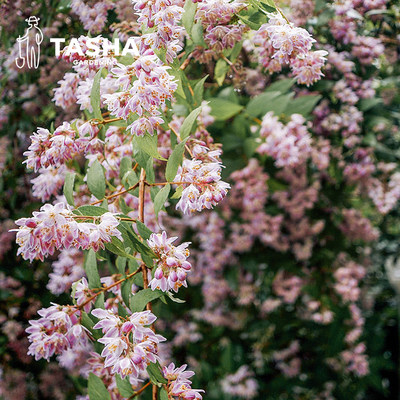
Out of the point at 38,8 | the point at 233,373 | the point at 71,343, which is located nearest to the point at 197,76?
the point at 38,8

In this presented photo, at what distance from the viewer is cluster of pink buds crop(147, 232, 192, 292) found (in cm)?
57

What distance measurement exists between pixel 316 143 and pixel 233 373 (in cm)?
92

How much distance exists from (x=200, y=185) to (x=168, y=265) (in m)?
0.12

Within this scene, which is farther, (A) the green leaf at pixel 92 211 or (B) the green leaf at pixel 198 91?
(B) the green leaf at pixel 198 91

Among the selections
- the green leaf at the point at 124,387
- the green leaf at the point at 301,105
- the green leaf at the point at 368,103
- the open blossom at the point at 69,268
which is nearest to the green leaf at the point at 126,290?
the green leaf at the point at 124,387

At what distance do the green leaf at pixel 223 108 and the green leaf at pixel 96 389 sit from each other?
0.75 metres

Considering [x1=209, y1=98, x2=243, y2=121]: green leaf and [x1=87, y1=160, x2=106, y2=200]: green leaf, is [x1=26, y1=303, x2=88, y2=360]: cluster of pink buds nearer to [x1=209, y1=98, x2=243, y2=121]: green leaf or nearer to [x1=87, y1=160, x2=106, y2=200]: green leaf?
[x1=87, y1=160, x2=106, y2=200]: green leaf

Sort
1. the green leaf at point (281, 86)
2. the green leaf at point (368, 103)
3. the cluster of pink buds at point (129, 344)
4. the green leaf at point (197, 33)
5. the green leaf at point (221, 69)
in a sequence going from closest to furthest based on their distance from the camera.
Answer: the cluster of pink buds at point (129, 344)
the green leaf at point (197, 33)
the green leaf at point (221, 69)
the green leaf at point (281, 86)
the green leaf at point (368, 103)

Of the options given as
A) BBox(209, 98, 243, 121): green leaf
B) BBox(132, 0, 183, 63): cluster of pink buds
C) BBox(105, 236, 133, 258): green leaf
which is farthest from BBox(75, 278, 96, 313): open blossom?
BBox(209, 98, 243, 121): green leaf

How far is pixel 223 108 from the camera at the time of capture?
1229mm

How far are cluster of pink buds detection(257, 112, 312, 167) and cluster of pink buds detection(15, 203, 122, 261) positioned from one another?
711mm

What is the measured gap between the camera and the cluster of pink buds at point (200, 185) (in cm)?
61

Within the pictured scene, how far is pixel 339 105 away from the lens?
149 centimetres

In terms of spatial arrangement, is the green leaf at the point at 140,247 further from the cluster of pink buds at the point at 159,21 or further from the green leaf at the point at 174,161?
the cluster of pink buds at the point at 159,21
